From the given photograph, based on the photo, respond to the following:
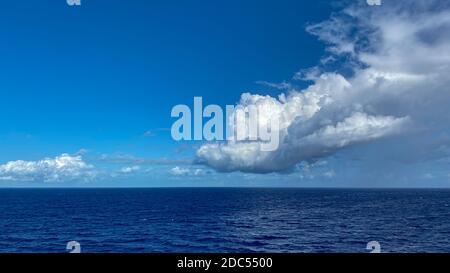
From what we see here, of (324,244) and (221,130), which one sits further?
(324,244)
